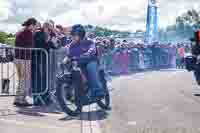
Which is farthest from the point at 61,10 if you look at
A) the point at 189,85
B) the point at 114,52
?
the point at 189,85

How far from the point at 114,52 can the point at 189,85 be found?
1.55m

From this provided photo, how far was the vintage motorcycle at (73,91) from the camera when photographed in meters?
7.62

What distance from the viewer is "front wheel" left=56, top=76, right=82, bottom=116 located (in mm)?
7680

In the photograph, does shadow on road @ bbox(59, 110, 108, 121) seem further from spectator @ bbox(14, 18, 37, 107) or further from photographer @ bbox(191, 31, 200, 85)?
photographer @ bbox(191, 31, 200, 85)

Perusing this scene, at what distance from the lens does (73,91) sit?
7.77 m

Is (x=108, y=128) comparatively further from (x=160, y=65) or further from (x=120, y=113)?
(x=160, y=65)

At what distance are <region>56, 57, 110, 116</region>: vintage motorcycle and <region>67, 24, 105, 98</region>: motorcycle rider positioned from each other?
3.3 inches

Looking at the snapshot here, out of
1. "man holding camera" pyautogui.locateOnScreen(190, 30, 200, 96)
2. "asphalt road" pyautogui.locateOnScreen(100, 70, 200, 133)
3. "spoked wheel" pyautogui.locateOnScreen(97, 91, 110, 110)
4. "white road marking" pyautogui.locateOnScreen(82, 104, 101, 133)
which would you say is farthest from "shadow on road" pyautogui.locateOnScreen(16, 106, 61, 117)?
"man holding camera" pyautogui.locateOnScreen(190, 30, 200, 96)

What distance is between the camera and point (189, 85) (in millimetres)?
8188

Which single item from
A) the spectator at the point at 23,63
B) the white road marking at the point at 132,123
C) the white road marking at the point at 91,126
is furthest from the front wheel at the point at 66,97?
the white road marking at the point at 132,123

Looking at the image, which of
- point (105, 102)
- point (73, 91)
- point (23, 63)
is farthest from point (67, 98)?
point (23, 63)

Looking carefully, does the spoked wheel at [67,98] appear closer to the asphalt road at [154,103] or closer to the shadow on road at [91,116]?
the shadow on road at [91,116]

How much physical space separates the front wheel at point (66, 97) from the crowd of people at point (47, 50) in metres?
0.68

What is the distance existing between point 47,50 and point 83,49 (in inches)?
41.1
